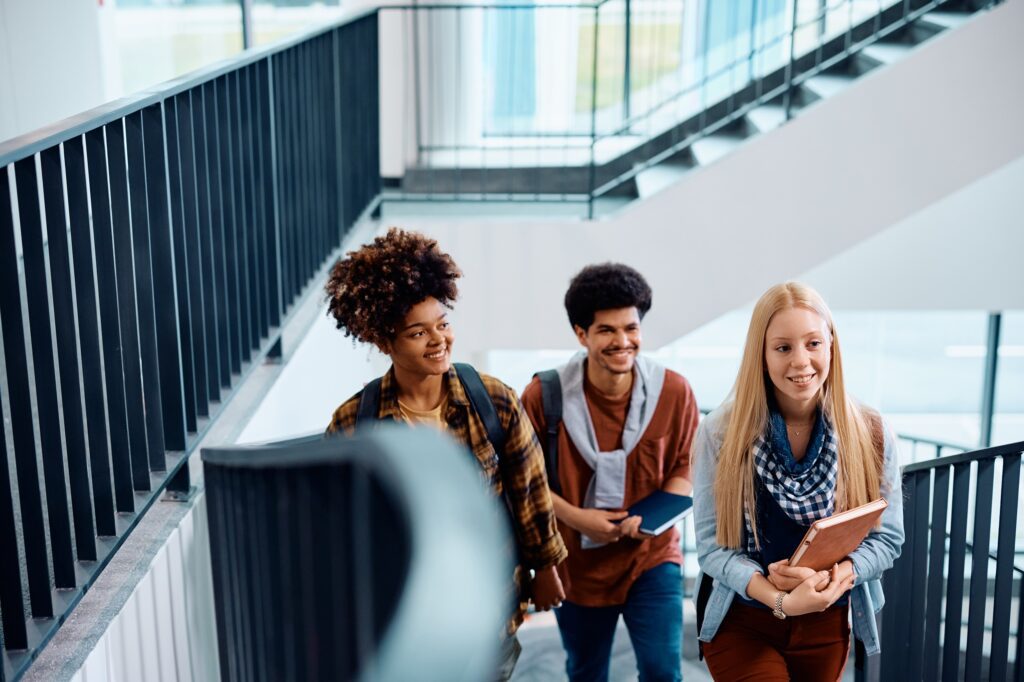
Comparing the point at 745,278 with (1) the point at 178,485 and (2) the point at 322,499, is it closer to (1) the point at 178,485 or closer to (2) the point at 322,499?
(1) the point at 178,485

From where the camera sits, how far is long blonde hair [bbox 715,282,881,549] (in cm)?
245

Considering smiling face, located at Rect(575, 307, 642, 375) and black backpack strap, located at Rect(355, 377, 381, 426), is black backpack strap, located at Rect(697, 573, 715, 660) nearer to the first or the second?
smiling face, located at Rect(575, 307, 642, 375)

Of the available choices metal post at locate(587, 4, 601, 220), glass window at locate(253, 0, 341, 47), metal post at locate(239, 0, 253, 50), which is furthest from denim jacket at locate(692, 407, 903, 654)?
glass window at locate(253, 0, 341, 47)

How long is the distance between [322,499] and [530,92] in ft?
24.3

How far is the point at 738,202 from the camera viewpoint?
558 centimetres

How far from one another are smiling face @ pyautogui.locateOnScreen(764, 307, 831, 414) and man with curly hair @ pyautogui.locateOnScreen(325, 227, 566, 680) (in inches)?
24.4

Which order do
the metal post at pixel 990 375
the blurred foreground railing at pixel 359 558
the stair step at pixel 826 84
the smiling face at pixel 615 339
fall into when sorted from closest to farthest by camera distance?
the blurred foreground railing at pixel 359 558
the smiling face at pixel 615 339
the stair step at pixel 826 84
the metal post at pixel 990 375

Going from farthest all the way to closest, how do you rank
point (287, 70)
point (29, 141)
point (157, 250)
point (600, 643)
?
point (287, 70)
point (600, 643)
point (157, 250)
point (29, 141)

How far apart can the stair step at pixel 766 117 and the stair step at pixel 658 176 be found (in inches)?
18.3

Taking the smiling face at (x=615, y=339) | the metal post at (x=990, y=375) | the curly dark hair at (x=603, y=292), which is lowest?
the metal post at (x=990, y=375)

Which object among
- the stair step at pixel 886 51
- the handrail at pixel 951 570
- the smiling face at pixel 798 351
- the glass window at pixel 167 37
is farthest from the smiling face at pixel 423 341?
the glass window at pixel 167 37

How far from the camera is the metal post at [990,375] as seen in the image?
329 inches

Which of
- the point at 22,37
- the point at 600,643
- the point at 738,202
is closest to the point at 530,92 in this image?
the point at 738,202

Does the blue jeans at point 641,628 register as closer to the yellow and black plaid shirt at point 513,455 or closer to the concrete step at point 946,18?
the yellow and black plaid shirt at point 513,455
